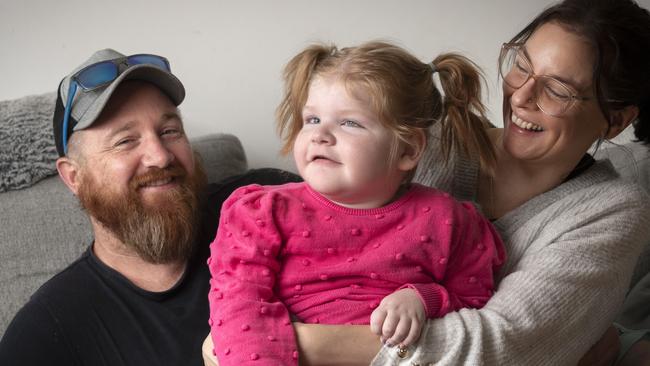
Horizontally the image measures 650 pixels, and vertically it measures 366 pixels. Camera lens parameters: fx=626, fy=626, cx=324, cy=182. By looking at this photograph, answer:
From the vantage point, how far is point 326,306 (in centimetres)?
124

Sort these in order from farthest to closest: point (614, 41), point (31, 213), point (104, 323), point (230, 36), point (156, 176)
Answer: point (230, 36)
point (31, 213)
point (156, 176)
point (104, 323)
point (614, 41)

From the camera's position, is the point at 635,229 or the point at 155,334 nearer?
the point at 635,229

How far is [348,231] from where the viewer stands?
1.26m

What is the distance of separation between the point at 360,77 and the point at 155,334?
2.79 ft

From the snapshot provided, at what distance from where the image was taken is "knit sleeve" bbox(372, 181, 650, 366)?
122 cm

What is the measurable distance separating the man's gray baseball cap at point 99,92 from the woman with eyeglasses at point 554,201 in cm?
73

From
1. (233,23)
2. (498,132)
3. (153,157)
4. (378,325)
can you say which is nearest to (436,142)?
(498,132)

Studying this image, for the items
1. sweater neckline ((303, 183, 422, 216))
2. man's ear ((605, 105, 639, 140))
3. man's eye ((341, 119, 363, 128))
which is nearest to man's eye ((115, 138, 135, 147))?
sweater neckline ((303, 183, 422, 216))

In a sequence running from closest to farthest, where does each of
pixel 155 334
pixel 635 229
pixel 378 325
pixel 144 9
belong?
pixel 378 325
pixel 635 229
pixel 155 334
pixel 144 9

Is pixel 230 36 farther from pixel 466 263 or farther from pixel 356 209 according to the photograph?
pixel 466 263

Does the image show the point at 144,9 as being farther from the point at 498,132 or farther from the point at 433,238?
the point at 433,238

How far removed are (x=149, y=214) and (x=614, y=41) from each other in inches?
48.7

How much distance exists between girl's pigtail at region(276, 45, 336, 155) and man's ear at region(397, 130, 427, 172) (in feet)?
0.77

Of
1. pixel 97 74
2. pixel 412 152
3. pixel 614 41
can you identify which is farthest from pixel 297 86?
pixel 614 41
